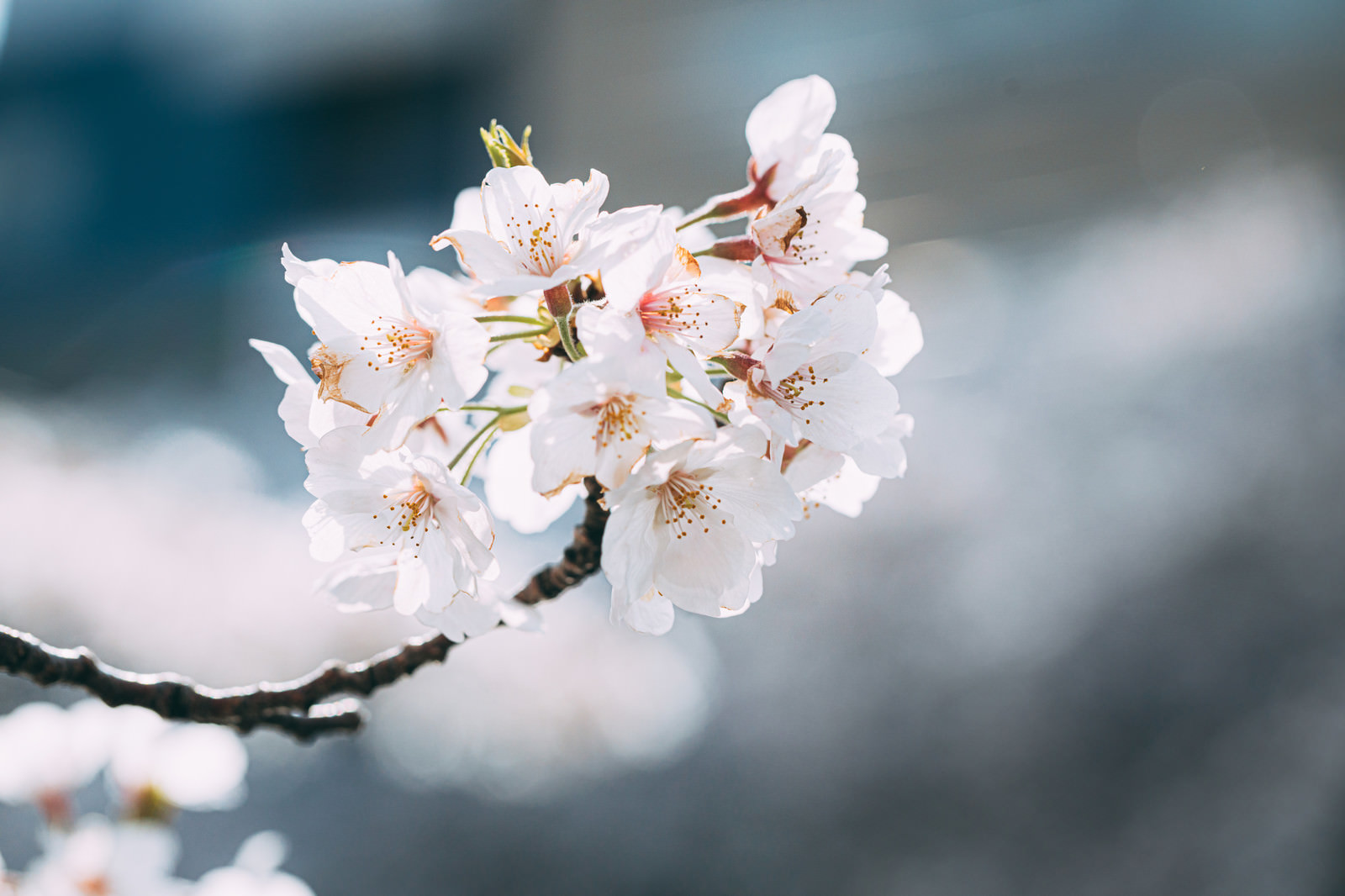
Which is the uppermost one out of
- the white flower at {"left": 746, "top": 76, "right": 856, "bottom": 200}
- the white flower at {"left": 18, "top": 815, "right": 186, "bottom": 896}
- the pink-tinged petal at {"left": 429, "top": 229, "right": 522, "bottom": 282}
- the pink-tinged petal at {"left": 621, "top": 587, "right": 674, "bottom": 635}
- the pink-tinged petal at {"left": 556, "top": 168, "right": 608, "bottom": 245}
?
the white flower at {"left": 746, "top": 76, "right": 856, "bottom": 200}

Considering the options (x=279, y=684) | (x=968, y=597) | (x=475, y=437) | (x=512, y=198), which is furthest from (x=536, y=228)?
(x=968, y=597)

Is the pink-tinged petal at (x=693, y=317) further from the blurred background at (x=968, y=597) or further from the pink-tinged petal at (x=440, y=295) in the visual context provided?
the blurred background at (x=968, y=597)

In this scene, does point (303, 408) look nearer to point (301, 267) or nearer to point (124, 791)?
point (301, 267)

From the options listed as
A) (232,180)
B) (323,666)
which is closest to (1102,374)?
(323,666)

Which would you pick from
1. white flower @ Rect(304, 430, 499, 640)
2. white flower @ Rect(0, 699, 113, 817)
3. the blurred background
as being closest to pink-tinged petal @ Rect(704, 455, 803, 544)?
white flower @ Rect(304, 430, 499, 640)

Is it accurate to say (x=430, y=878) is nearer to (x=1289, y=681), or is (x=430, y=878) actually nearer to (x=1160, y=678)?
(x=1160, y=678)

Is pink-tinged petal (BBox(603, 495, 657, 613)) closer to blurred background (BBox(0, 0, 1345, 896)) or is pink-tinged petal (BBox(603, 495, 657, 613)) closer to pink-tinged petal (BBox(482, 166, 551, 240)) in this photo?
pink-tinged petal (BBox(482, 166, 551, 240))
